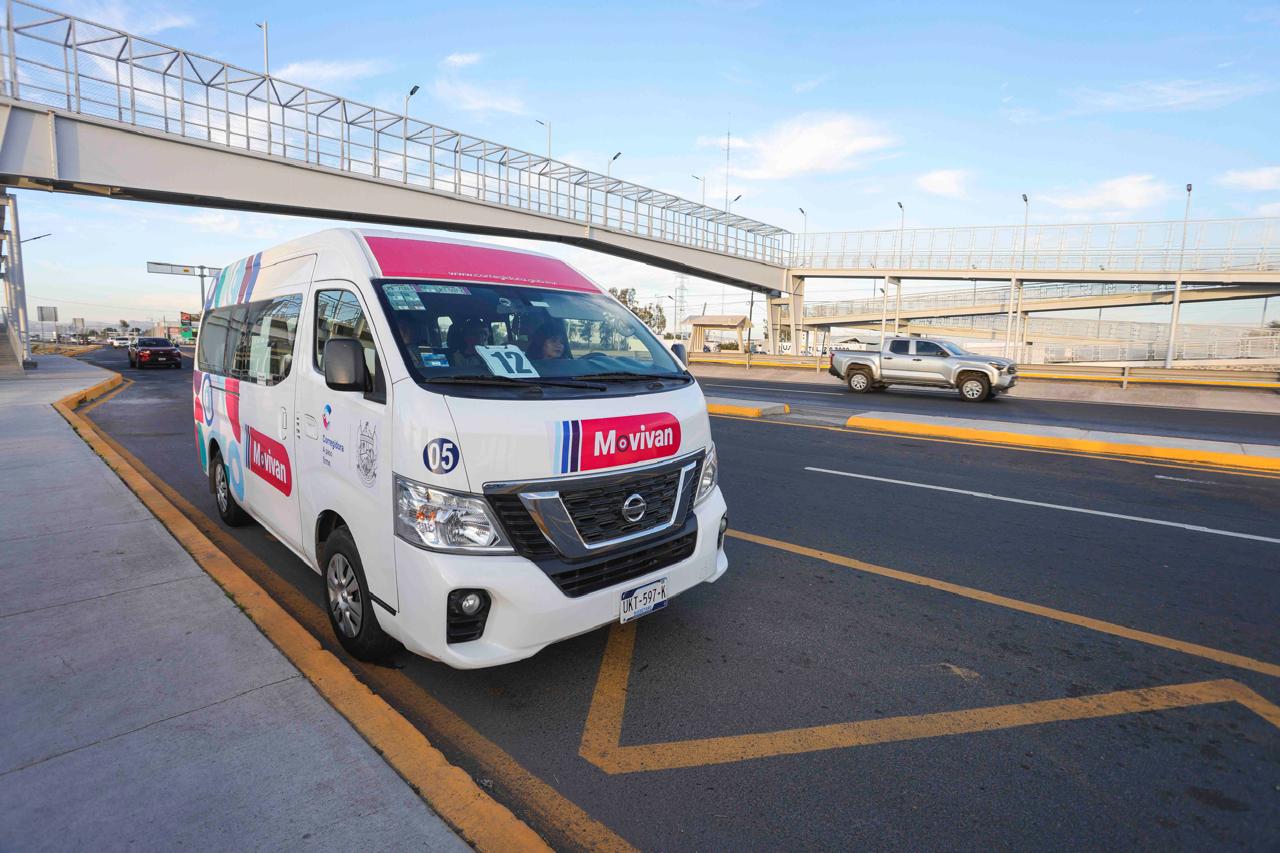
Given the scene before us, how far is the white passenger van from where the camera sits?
9.29ft

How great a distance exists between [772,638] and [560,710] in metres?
1.34

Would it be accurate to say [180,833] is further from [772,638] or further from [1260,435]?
[1260,435]

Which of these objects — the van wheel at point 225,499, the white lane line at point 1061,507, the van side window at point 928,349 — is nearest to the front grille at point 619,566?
the van wheel at point 225,499

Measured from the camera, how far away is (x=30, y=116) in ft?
58.9

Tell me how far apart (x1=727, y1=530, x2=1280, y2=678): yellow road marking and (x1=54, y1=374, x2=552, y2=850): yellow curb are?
3321 millimetres

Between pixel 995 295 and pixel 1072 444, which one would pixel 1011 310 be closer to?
pixel 995 295

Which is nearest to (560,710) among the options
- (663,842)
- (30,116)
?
(663,842)

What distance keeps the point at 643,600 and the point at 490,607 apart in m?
0.79

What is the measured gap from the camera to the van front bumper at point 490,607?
278cm

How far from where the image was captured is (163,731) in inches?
109

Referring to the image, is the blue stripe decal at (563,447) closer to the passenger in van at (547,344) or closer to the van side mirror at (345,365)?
the passenger in van at (547,344)

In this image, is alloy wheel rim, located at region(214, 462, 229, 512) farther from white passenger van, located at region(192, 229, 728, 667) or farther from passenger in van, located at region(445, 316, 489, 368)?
passenger in van, located at region(445, 316, 489, 368)

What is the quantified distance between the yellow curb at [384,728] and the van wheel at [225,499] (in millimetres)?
696

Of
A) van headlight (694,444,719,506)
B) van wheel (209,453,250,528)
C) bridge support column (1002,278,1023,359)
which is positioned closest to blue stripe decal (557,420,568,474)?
van headlight (694,444,719,506)
